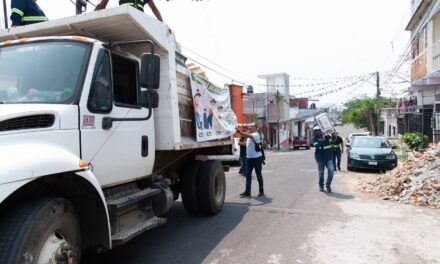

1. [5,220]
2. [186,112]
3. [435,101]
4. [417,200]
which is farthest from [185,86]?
[435,101]

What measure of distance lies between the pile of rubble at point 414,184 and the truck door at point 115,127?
622 cm

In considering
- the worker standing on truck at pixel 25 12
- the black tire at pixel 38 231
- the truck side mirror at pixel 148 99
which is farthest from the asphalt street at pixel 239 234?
the worker standing on truck at pixel 25 12

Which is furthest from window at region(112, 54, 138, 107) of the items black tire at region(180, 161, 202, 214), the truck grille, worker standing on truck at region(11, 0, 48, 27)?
black tire at region(180, 161, 202, 214)

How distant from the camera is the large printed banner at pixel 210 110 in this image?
6.44 meters

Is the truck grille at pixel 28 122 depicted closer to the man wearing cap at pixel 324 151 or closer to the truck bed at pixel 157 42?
the truck bed at pixel 157 42

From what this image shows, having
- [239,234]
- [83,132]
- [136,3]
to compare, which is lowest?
[239,234]

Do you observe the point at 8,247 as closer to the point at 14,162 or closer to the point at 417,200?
the point at 14,162

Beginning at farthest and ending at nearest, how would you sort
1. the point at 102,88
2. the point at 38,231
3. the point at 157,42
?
1. the point at 157,42
2. the point at 102,88
3. the point at 38,231

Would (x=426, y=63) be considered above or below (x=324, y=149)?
above

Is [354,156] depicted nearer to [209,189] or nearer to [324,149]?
[324,149]

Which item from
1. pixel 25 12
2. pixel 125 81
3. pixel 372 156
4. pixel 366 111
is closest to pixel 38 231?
→ pixel 125 81

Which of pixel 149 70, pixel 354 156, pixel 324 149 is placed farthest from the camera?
pixel 354 156

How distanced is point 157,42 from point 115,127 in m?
1.37

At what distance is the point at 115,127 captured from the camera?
4336 millimetres
